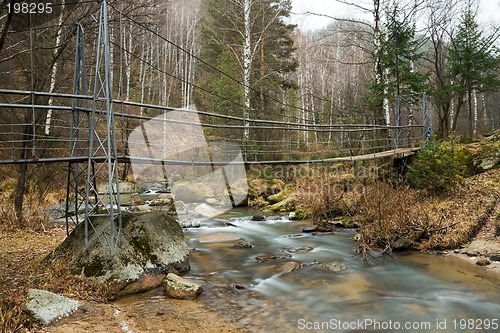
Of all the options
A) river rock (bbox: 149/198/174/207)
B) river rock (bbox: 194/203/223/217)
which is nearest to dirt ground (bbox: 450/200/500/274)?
river rock (bbox: 194/203/223/217)

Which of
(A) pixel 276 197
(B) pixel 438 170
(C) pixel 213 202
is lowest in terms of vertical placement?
(C) pixel 213 202

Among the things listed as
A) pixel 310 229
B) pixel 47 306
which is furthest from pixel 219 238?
pixel 47 306

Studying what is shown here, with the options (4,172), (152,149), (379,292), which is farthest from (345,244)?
(152,149)

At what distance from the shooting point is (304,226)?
10875 mm

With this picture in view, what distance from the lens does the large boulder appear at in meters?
5.54

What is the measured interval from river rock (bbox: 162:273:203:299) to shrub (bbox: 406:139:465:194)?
734 centimetres

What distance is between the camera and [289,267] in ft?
23.2

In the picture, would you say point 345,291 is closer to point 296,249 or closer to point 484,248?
point 296,249

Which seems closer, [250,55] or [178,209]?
[178,209]

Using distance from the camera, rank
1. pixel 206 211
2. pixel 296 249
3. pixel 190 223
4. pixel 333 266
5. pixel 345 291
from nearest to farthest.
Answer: pixel 345 291 → pixel 333 266 → pixel 296 249 → pixel 190 223 → pixel 206 211

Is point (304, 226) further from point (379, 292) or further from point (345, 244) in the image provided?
point (379, 292)

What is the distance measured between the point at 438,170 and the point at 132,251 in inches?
328

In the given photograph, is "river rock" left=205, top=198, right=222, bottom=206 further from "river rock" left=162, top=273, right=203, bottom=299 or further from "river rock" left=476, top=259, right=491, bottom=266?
"river rock" left=476, top=259, right=491, bottom=266

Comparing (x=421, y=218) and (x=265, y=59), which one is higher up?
(x=265, y=59)
